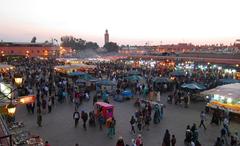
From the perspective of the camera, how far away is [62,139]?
1393cm

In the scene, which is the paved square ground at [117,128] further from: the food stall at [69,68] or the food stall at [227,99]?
the food stall at [69,68]

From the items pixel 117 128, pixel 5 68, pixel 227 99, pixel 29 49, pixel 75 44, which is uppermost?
pixel 75 44

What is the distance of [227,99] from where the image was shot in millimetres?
19172

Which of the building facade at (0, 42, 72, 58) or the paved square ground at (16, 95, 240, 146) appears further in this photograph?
the building facade at (0, 42, 72, 58)

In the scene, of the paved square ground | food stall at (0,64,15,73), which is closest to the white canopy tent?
the paved square ground

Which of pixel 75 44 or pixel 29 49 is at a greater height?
pixel 75 44

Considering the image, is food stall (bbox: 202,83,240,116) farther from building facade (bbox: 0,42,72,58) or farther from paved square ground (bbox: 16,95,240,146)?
building facade (bbox: 0,42,72,58)

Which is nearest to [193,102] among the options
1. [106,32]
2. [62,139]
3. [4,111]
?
[62,139]

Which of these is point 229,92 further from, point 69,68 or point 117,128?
point 69,68

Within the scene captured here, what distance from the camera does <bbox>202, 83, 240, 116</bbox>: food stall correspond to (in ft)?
60.1

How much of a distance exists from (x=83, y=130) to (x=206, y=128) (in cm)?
686

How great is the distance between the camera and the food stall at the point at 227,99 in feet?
60.1

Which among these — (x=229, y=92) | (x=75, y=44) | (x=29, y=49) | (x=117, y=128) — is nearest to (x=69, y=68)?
(x=117, y=128)

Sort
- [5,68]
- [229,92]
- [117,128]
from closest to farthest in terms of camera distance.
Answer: [117,128], [229,92], [5,68]
